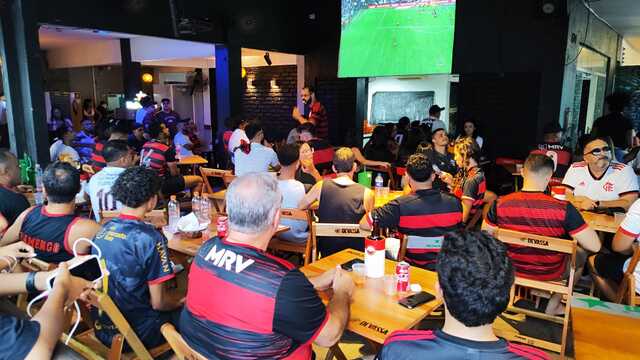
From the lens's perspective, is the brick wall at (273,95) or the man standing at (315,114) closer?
the man standing at (315,114)

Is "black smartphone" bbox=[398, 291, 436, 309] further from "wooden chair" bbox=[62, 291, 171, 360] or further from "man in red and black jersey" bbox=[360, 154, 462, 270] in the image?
"wooden chair" bbox=[62, 291, 171, 360]

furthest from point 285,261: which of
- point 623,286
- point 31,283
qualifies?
point 623,286

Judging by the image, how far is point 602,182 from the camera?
13.1 feet

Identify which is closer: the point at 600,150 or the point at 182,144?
the point at 600,150

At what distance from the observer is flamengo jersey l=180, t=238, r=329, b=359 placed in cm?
152

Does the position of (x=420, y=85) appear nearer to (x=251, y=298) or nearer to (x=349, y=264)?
(x=349, y=264)

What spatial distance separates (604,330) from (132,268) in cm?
210

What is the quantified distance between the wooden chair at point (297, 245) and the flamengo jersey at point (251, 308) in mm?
1389

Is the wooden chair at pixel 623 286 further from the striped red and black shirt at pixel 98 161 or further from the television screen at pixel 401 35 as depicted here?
the striped red and black shirt at pixel 98 161

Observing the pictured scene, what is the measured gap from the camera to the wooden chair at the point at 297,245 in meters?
3.16

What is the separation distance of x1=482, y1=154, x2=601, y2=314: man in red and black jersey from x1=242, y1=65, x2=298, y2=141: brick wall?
7.11m

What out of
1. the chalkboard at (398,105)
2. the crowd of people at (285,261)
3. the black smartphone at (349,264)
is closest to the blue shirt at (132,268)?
the crowd of people at (285,261)

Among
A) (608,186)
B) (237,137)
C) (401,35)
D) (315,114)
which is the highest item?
(401,35)

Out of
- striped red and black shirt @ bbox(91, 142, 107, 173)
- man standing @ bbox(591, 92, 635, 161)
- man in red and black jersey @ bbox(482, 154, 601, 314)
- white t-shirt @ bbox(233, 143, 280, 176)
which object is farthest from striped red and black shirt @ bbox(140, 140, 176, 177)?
man standing @ bbox(591, 92, 635, 161)
